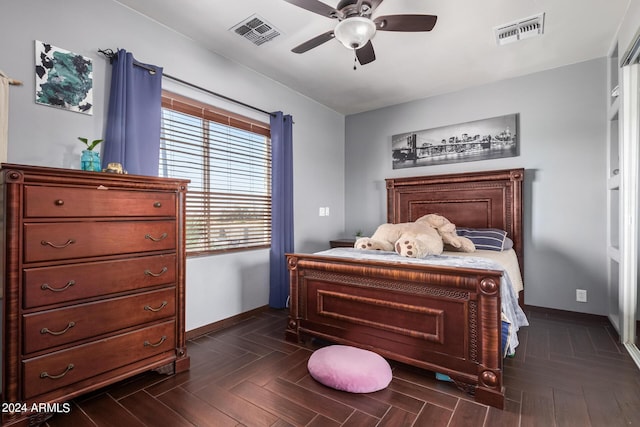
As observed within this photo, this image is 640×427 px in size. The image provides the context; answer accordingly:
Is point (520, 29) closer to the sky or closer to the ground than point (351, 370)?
closer to the sky

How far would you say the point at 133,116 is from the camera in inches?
89.8

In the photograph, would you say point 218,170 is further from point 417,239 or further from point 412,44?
point 412,44

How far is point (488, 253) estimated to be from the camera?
9.75 feet

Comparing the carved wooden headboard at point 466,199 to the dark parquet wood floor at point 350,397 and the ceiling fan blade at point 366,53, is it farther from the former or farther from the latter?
the ceiling fan blade at point 366,53

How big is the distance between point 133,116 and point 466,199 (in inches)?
135

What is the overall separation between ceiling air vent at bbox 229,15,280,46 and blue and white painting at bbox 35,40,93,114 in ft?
3.74

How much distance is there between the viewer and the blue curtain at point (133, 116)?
219 cm

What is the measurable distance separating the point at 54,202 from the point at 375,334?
80.3 inches

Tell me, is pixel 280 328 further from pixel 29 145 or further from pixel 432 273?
pixel 29 145

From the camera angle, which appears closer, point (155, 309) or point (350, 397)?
point (350, 397)

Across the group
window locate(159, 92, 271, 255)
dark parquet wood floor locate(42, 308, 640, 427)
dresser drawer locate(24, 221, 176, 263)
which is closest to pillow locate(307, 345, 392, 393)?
dark parquet wood floor locate(42, 308, 640, 427)

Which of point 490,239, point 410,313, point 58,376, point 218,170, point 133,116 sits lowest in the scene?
point 58,376

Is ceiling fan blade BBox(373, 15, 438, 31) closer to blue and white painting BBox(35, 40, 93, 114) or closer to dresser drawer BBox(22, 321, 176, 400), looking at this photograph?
blue and white painting BBox(35, 40, 93, 114)

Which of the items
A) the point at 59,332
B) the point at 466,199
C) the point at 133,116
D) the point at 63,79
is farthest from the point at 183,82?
the point at 466,199
